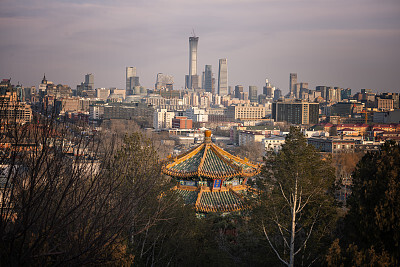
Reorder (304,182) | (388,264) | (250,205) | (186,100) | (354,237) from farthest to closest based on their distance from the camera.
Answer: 1. (186,100)
2. (250,205)
3. (304,182)
4. (354,237)
5. (388,264)

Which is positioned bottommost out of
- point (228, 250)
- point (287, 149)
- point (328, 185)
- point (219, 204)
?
point (228, 250)

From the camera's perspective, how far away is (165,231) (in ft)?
28.5

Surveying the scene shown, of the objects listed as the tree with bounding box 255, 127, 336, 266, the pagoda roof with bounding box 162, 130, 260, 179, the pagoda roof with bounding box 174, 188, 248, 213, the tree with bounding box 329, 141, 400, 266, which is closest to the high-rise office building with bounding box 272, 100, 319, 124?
the pagoda roof with bounding box 162, 130, 260, 179

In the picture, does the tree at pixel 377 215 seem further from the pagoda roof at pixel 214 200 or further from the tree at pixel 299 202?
the pagoda roof at pixel 214 200

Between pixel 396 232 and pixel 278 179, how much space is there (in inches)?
101

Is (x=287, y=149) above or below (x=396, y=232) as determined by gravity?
above

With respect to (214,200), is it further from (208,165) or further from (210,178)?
(208,165)

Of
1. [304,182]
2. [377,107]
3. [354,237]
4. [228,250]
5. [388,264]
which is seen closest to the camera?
[388,264]

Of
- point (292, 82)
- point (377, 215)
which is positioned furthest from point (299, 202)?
point (292, 82)

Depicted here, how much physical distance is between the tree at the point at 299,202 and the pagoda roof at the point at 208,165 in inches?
60.1

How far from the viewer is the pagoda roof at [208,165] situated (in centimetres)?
1026

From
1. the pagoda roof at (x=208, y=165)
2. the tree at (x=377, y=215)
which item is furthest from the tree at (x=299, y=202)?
the pagoda roof at (x=208, y=165)

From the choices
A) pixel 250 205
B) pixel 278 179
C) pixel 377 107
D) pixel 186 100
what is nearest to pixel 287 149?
pixel 278 179

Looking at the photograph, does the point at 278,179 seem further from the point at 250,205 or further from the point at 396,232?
the point at 396,232
